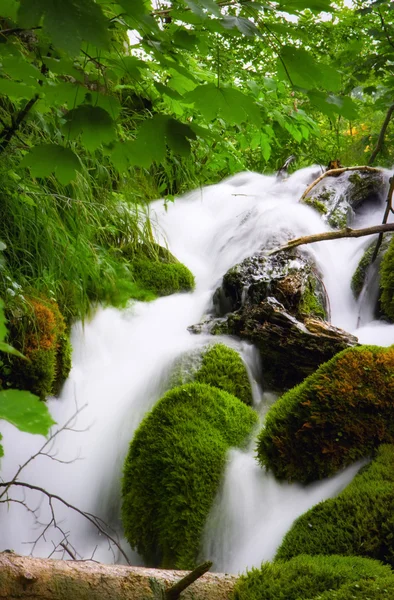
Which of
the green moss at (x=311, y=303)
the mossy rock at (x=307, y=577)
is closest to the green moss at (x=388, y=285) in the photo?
the green moss at (x=311, y=303)

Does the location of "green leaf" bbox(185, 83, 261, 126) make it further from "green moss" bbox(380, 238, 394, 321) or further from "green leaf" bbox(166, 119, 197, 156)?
"green moss" bbox(380, 238, 394, 321)

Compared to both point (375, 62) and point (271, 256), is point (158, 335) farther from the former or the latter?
point (375, 62)

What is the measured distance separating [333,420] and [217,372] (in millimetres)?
1158

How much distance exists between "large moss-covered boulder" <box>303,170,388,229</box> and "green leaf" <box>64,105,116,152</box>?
5.18 m

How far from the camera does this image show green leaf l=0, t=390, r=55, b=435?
731 millimetres

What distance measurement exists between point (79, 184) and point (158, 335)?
143 centimetres

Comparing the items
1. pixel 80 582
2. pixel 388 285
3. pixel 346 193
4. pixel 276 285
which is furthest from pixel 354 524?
pixel 346 193

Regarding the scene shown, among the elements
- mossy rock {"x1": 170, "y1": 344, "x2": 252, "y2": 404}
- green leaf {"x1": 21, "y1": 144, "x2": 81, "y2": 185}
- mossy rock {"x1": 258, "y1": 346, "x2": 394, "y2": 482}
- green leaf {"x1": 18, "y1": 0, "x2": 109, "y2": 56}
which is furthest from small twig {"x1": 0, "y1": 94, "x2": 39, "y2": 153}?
mossy rock {"x1": 170, "y1": 344, "x2": 252, "y2": 404}

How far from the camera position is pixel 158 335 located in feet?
14.3

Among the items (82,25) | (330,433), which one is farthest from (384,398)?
(82,25)

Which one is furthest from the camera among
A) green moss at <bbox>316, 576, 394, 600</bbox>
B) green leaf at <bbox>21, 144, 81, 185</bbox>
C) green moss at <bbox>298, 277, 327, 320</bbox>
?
green moss at <bbox>298, 277, 327, 320</bbox>

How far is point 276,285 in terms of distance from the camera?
4211 millimetres

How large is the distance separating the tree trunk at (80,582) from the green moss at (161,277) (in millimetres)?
3454

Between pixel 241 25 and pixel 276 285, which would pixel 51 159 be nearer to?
pixel 241 25
